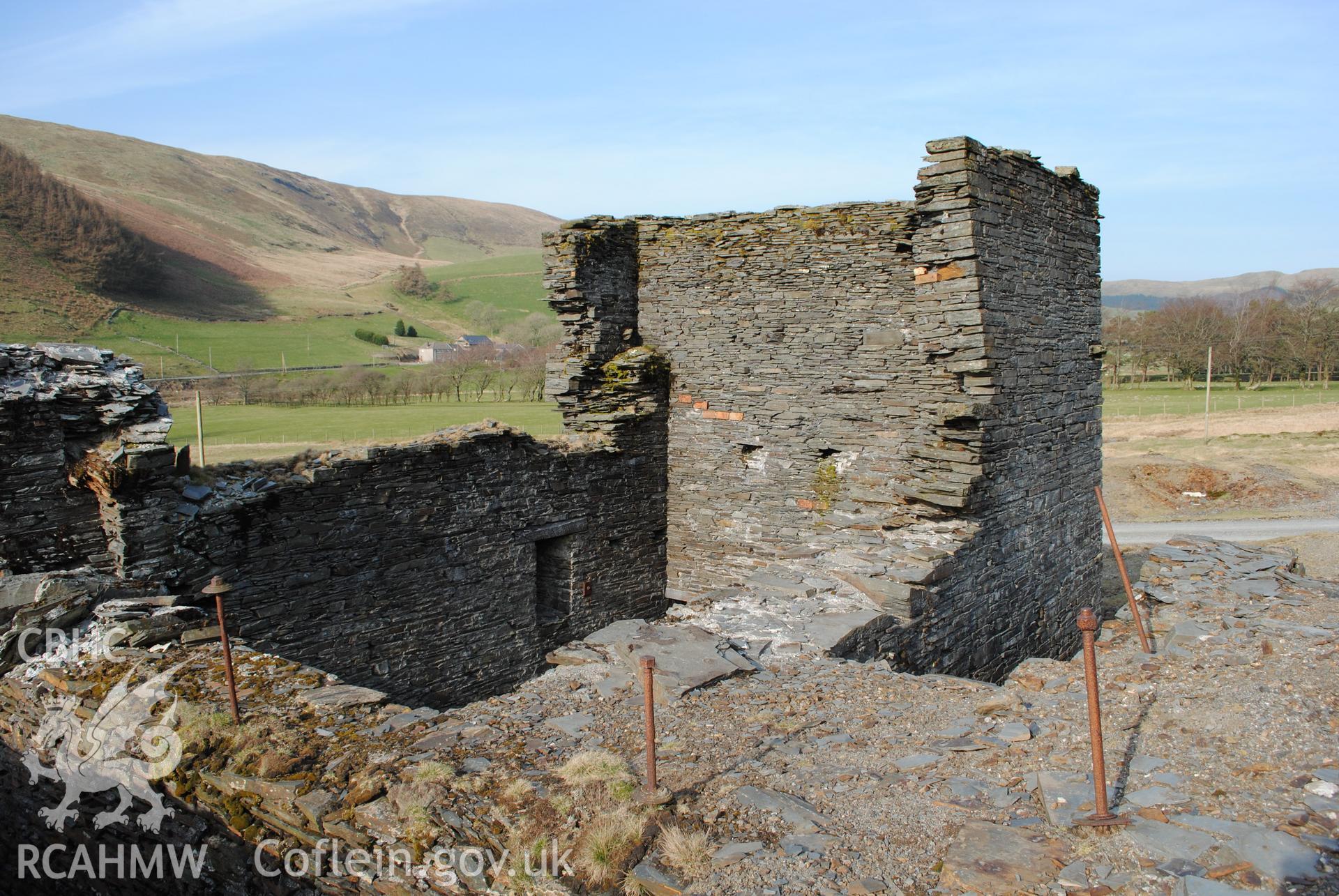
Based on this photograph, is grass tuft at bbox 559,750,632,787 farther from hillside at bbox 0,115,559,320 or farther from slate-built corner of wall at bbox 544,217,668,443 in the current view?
hillside at bbox 0,115,559,320

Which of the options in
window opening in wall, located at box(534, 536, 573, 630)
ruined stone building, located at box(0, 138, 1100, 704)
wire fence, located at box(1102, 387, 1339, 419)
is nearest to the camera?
ruined stone building, located at box(0, 138, 1100, 704)

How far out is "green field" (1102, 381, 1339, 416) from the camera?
42.7 metres

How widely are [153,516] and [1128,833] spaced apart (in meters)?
7.46

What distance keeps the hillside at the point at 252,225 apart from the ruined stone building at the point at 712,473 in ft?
146

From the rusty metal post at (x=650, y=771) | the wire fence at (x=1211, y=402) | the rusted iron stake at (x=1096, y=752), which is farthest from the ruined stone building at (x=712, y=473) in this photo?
the wire fence at (x=1211, y=402)

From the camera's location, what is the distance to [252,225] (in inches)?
4557

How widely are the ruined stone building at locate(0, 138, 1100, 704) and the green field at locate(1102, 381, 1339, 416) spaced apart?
35.9 metres

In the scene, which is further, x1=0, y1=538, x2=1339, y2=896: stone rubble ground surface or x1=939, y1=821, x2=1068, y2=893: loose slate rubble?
x1=0, y1=538, x2=1339, y2=896: stone rubble ground surface

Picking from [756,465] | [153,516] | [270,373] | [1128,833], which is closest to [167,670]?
[153,516]

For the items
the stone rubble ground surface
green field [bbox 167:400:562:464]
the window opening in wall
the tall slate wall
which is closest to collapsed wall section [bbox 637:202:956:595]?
the tall slate wall

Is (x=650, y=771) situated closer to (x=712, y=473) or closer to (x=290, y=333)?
(x=712, y=473)

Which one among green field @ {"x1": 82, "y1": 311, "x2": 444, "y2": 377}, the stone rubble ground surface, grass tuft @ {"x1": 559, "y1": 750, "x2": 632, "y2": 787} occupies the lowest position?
the stone rubble ground surface

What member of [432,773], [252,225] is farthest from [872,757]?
[252,225]

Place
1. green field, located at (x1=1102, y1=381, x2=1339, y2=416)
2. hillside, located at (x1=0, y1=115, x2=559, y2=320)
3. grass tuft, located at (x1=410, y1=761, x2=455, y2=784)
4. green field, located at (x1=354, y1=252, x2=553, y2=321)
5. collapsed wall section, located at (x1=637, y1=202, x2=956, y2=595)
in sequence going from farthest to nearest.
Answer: green field, located at (x1=354, y1=252, x2=553, y2=321), hillside, located at (x1=0, y1=115, x2=559, y2=320), green field, located at (x1=1102, y1=381, x2=1339, y2=416), collapsed wall section, located at (x1=637, y1=202, x2=956, y2=595), grass tuft, located at (x1=410, y1=761, x2=455, y2=784)
